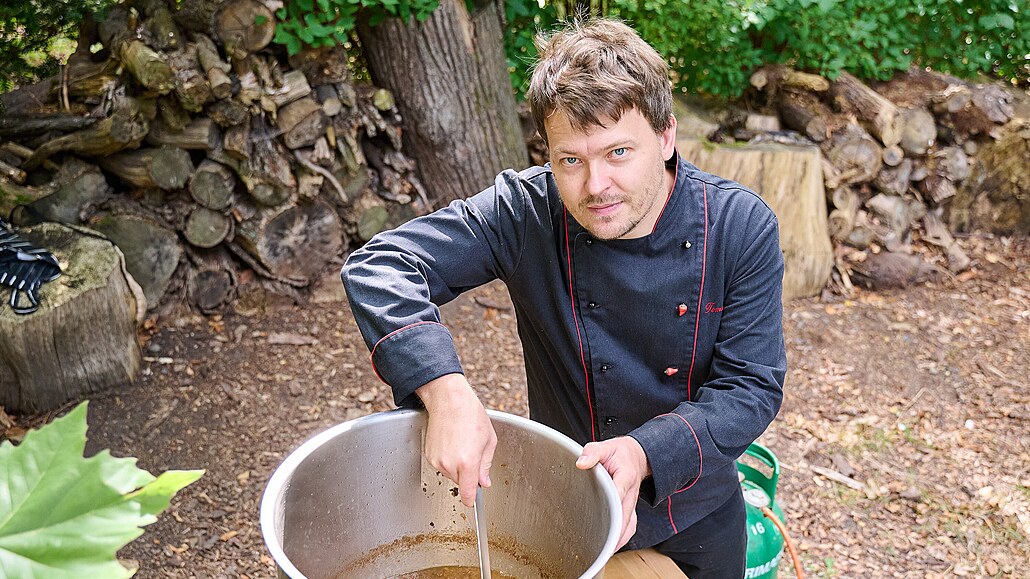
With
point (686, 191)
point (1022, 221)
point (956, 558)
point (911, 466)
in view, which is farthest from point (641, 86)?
point (1022, 221)

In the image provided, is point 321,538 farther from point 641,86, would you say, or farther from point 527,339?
point 641,86

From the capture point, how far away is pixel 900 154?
15.0 feet

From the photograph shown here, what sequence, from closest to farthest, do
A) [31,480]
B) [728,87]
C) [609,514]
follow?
[31,480]
[609,514]
[728,87]

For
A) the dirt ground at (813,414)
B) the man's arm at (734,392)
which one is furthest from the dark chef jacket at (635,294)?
the dirt ground at (813,414)

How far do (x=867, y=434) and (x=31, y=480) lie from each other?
3382 millimetres

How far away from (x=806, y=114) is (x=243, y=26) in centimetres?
288

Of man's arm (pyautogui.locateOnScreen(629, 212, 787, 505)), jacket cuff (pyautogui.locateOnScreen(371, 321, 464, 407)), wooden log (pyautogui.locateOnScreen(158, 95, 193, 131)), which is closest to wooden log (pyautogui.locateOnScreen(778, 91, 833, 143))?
wooden log (pyautogui.locateOnScreen(158, 95, 193, 131))

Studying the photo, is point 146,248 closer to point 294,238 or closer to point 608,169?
point 294,238

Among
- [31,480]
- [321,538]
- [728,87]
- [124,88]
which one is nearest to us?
[31,480]

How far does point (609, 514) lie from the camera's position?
44.4 inches

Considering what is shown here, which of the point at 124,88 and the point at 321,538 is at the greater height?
the point at 124,88

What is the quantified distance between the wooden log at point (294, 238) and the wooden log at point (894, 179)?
2845mm

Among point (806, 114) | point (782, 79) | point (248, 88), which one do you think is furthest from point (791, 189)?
point (248, 88)

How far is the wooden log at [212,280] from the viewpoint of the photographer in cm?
383
